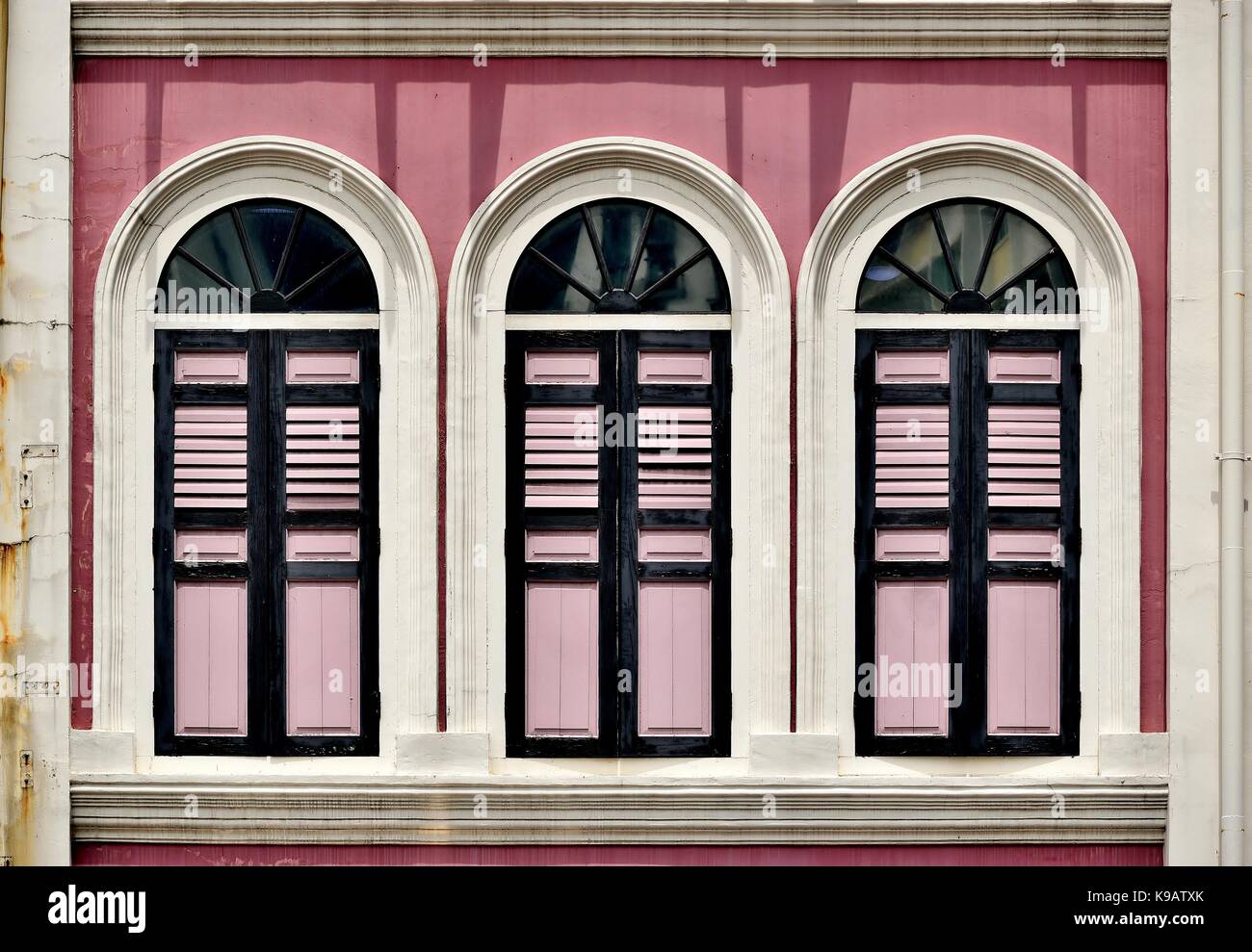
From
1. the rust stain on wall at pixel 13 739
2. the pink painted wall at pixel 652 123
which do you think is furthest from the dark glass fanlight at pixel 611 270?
the rust stain on wall at pixel 13 739

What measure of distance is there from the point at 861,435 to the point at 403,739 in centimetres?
333

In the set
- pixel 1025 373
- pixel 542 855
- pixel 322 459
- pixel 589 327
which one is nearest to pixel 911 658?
pixel 1025 373

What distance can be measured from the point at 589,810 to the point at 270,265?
3.84 m

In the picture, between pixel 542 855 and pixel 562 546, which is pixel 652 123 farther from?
pixel 542 855

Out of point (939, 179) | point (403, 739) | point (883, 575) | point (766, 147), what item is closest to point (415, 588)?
point (403, 739)

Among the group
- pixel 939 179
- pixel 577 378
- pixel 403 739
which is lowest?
pixel 403 739

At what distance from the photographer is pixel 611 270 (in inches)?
326

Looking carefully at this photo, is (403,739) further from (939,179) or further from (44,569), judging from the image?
(939,179)

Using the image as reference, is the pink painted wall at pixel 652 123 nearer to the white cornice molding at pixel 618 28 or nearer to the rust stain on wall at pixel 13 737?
the white cornice molding at pixel 618 28

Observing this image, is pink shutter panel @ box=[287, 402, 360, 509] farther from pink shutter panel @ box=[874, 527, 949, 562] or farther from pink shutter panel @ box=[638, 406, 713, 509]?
pink shutter panel @ box=[874, 527, 949, 562]

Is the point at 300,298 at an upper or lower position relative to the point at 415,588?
upper

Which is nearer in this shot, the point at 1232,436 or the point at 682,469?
the point at 1232,436

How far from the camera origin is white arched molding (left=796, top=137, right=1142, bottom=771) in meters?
8.17

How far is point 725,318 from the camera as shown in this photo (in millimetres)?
8227
